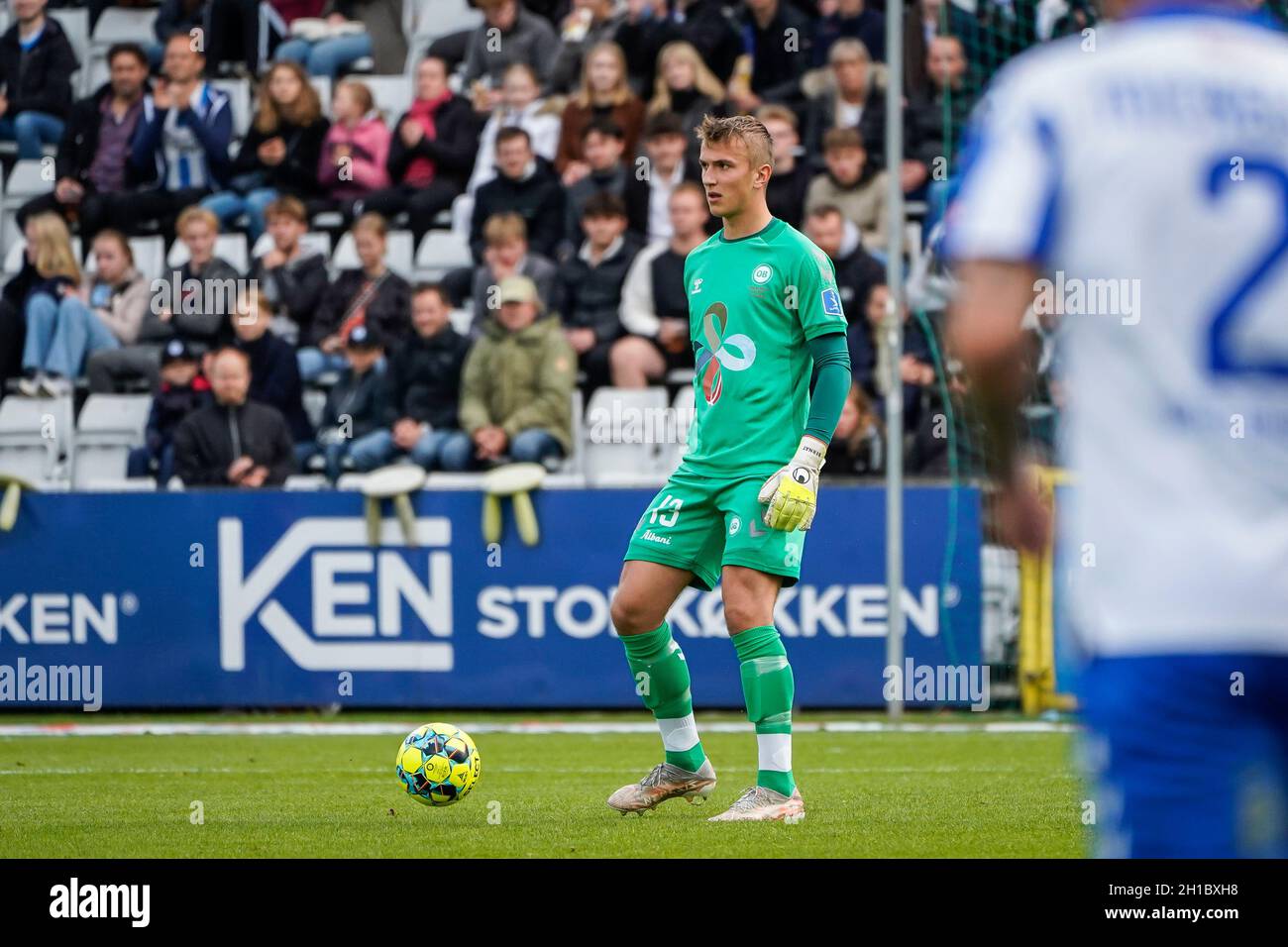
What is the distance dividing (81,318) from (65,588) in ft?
8.61

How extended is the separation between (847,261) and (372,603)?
3815 mm

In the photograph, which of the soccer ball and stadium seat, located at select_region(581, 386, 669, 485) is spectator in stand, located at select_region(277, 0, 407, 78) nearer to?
stadium seat, located at select_region(581, 386, 669, 485)

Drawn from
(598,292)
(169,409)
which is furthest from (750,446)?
(169,409)

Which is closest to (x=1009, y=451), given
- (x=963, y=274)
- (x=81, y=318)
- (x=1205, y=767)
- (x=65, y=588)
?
(x=963, y=274)

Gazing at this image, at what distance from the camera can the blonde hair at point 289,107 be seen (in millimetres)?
14656

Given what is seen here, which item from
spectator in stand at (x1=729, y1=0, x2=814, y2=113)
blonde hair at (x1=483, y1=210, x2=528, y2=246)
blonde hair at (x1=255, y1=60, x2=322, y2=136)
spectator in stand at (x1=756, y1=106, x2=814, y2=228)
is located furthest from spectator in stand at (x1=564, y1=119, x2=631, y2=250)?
blonde hair at (x1=255, y1=60, x2=322, y2=136)

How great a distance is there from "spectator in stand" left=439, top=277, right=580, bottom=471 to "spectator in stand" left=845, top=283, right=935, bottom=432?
186 cm

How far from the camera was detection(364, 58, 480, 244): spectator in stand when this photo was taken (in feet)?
47.2

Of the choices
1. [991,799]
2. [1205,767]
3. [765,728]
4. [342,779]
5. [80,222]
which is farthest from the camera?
[80,222]

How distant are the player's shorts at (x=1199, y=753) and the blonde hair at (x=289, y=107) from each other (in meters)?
12.8

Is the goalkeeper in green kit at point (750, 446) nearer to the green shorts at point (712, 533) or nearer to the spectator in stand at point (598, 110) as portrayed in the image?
the green shorts at point (712, 533)

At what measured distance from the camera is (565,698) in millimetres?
11789

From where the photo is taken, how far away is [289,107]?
48.1 feet
